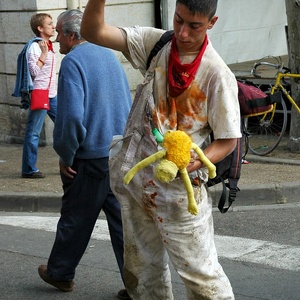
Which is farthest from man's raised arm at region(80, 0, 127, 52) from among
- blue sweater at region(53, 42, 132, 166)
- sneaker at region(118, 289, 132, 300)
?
sneaker at region(118, 289, 132, 300)

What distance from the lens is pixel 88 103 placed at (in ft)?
17.6

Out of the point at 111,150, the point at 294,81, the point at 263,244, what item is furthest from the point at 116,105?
the point at 294,81

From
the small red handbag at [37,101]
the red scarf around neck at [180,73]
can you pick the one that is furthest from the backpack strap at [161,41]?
the small red handbag at [37,101]

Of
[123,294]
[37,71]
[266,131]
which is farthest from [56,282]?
[266,131]

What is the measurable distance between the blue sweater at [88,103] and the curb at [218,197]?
131 inches

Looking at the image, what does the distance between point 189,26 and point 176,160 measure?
25.0 inches

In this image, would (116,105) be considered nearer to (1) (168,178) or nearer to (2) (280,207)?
(1) (168,178)

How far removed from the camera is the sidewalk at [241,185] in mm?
8727

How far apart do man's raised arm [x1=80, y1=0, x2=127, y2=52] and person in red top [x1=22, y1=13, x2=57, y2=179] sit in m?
5.44

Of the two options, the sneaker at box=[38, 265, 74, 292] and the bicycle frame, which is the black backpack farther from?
the bicycle frame

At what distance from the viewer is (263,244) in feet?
23.2

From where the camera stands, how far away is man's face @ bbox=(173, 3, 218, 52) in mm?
3951

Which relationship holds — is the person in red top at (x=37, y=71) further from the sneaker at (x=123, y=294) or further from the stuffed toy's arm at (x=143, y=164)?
the stuffed toy's arm at (x=143, y=164)

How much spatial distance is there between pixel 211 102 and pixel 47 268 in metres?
2.16
